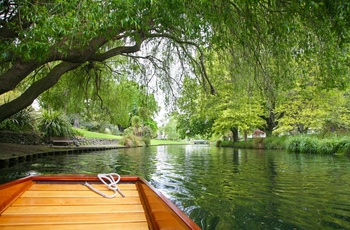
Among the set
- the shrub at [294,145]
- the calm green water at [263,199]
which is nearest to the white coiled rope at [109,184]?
the calm green water at [263,199]

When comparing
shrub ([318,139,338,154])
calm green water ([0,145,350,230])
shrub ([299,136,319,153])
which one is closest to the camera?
calm green water ([0,145,350,230])

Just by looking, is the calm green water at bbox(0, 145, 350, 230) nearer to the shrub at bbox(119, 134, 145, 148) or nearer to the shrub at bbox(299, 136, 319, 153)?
the shrub at bbox(299, 136, 319, 153)

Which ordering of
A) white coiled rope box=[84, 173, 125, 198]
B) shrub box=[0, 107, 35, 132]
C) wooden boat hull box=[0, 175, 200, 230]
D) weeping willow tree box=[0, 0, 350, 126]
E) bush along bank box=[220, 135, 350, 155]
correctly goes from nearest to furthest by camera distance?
1. wooden boat hull box=[0, 175, 200, 230]
2. white coiled rope box=[84, 173, 125, 198]
3. weeping willow tree box=[0, 0, 350, 126]
4. bush along bank box=[220, 135, 350, 155]
5. shrub box=[0, 107, 35, 132]

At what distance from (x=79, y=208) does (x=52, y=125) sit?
1436cm

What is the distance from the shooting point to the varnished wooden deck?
2.20 metres

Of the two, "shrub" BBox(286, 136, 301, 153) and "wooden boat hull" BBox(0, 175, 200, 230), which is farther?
"shrub" BBox(286, 136, 301, 153)

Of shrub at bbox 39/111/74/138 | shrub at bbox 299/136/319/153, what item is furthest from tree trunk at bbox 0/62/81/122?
shrub at bbox 299/136/319/153

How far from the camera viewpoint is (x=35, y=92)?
22.5 ft

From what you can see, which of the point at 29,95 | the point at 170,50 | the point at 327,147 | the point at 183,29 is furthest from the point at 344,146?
the point at 29,95

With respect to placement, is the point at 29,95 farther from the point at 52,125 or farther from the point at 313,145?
the point at 313,145

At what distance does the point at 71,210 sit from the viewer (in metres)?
2.56

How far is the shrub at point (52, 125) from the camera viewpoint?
15.5 m

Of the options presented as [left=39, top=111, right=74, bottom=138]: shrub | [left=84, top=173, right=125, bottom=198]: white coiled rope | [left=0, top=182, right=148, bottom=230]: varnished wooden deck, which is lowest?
[left=0, top=182, right=148, bottom=230]: varnished wooden deck

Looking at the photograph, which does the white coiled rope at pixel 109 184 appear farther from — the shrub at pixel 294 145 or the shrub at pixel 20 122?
the shrub at pixel 294 145
